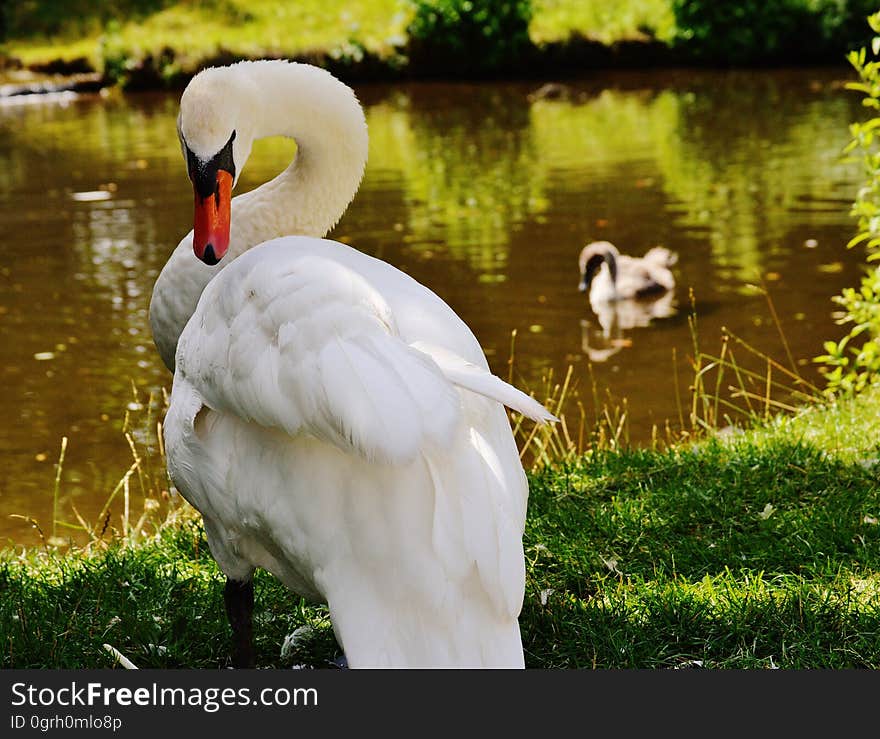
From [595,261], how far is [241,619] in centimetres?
747

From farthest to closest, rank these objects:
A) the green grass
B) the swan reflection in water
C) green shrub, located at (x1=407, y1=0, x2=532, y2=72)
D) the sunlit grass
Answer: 1. the sunlit grass
2. the green grass
3. green shrub, located at (x1=407, y1=0, x2=532, y2=72)
4. the swan reflection in water

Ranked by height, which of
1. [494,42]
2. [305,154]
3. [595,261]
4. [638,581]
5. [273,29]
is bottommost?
[595,261]

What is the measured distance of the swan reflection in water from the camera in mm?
9961

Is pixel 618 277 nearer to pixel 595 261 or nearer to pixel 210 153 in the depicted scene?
pixel 595 261

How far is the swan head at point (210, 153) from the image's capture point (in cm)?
368

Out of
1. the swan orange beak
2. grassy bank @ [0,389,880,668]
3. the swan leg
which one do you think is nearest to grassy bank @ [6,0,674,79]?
grassy bank @ [0,389,880,668]

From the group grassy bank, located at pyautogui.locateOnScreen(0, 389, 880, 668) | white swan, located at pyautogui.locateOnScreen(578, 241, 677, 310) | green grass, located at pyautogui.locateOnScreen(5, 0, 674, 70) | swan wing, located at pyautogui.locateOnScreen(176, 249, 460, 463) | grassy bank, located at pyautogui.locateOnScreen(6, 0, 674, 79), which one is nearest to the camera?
swan wing, located at pyautogui.locateOnScreen(176, 249, 460, 463)

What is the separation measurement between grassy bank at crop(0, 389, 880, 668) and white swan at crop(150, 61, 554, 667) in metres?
0.70

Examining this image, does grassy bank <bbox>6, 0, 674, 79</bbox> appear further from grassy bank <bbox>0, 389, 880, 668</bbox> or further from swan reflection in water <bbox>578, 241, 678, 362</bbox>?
grassy bank <bbox>0, 389, 880, 668</bbox>

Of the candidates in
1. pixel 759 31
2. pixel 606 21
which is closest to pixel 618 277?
pixel 759 31

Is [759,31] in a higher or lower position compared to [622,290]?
higher

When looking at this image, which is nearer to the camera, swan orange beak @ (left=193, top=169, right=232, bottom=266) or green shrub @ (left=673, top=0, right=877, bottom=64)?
swan orange beak @ (left=193, top=169, right=232, bottom=266)

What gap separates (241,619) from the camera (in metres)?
3.47

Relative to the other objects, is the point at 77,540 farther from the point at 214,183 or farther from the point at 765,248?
the point at 765,248
